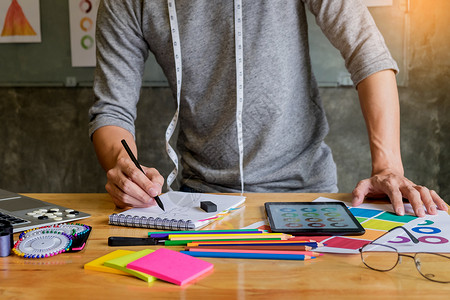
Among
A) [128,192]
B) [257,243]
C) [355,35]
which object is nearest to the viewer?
[257,243]

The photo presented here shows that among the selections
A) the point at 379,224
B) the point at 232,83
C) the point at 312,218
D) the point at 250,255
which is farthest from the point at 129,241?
the point at 232,83

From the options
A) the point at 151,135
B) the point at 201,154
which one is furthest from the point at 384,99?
the point at 151,135

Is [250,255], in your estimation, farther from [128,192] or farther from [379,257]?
[128,192]

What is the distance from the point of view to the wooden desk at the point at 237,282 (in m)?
0.64

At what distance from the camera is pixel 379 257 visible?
76 cm

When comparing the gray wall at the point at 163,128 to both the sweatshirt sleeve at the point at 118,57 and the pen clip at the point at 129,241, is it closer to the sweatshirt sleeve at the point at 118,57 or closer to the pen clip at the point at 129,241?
the sweatshirt sleeve at the point at 118,57

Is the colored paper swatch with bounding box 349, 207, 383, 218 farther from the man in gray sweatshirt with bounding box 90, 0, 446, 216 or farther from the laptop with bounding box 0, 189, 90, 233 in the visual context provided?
the laptop with bounding box 0, 189, 90, 233

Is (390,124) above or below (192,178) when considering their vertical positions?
above

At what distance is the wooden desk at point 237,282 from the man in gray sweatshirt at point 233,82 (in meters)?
0.72

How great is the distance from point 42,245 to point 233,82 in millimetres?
858

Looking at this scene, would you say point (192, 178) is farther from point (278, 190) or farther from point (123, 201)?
point (123, 201)

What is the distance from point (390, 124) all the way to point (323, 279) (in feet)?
2.52

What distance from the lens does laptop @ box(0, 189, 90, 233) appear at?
3.09 feet

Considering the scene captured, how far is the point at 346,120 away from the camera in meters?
2.62
